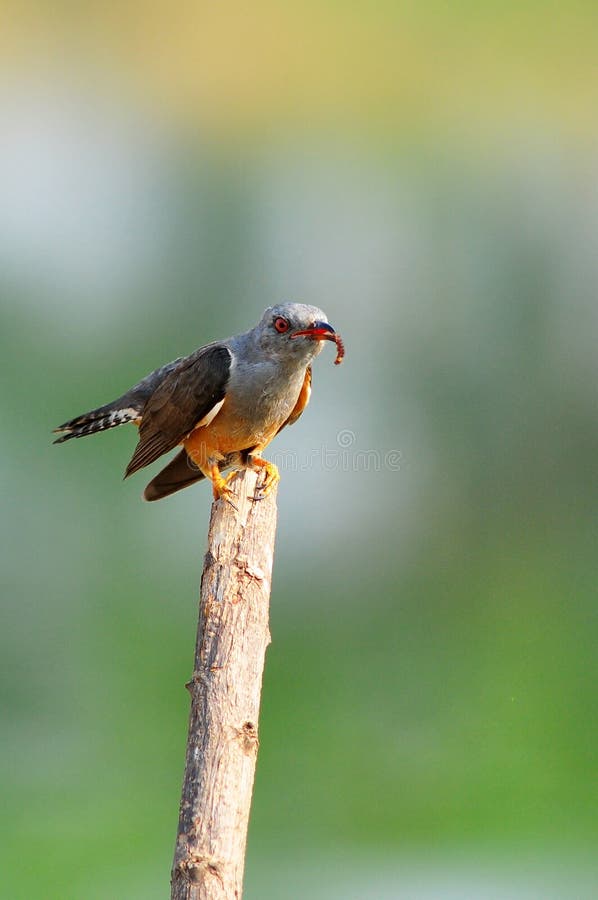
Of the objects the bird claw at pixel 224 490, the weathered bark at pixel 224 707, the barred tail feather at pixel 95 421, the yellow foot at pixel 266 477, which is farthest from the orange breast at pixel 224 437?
the weathered bark at pixel 224 707

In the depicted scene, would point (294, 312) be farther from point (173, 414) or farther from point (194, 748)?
A: point (194, 748)

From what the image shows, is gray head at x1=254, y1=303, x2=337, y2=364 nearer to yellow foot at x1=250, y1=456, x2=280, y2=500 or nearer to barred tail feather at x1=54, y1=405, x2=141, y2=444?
yellow foot at x1=250, y1=456, x2=280, y2=500

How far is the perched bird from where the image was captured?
5.05 metres

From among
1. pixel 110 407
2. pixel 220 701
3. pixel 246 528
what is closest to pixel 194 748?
pixel 220 701

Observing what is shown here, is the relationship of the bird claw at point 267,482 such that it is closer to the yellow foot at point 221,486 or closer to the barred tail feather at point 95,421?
the yellow foot at point 221,486

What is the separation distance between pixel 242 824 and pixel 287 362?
2.55m

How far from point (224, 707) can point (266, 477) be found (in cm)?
149

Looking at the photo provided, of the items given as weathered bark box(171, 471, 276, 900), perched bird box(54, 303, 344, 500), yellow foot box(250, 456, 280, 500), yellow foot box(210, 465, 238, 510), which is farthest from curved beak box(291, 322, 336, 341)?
weathered bark box(171, 471, 276, 900)

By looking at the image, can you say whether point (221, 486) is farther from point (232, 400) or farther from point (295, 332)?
point (295, 332)

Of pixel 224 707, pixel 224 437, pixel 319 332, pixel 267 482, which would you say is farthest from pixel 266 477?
pixel 224 707

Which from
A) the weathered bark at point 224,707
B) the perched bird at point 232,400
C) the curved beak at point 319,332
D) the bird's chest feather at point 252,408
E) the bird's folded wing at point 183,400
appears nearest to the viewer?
the weathered bark at point 224,707

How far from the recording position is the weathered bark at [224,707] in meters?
3.20

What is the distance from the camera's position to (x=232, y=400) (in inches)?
207

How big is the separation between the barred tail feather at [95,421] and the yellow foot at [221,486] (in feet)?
3.11
